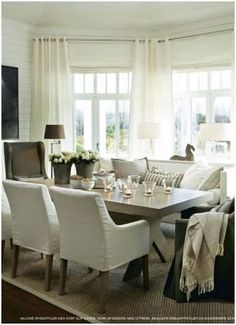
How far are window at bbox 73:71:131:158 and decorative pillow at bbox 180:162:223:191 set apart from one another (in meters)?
2.62

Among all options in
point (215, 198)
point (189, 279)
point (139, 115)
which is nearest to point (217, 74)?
point (139, 115)

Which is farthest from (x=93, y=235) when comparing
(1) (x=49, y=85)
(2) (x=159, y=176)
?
(1) (x=49, y=85)

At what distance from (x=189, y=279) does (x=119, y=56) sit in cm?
494

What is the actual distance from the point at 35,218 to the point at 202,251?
1379 mm

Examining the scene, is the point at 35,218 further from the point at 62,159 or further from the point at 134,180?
the point at 134,180

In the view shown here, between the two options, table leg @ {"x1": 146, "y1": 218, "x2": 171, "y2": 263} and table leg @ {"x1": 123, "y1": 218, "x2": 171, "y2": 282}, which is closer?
Answer: table leg @ {"x1": 123, "y1": 218, "x2": 171, "y2": 282}

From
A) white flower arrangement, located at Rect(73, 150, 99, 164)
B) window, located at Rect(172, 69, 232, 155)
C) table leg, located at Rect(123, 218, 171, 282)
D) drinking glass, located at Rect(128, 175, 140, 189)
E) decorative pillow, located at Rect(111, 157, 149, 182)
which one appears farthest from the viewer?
window, located at Rect(172, 69, 232, 155)

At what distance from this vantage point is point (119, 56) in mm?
6914

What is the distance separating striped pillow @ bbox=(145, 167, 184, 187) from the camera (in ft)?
15.9

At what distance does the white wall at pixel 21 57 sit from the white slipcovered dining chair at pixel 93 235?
426 centimetres

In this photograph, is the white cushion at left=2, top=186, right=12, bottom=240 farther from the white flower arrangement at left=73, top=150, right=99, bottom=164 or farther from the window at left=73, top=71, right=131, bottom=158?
the window at left=73, top=71, right=131, bottom=158

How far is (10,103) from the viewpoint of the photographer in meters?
6.67

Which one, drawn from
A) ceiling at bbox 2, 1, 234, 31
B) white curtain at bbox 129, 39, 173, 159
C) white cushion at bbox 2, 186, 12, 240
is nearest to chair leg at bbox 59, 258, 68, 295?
white cushion at bbox 2, 186, 12, 240

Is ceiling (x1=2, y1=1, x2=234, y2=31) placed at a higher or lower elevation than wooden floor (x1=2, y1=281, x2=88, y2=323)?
higher
